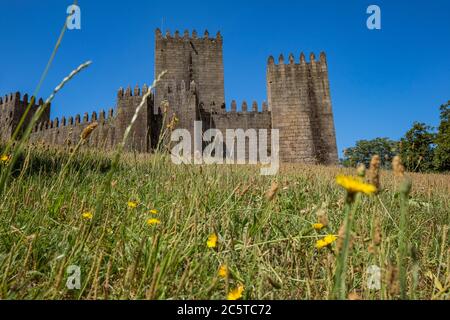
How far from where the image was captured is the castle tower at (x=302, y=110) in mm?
20125

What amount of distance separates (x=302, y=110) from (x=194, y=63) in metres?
10.6

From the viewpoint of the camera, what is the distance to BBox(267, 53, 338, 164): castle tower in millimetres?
20125

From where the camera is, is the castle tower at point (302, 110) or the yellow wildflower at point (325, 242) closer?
the yellow wildflower at point (325, 242)

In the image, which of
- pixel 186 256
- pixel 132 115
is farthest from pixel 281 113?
pixel 186 256

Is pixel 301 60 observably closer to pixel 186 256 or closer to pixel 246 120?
pixel 246 120

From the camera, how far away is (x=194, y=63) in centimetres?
2670

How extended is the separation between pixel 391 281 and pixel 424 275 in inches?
47.9

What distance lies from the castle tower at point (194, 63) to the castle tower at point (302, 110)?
6.82 m

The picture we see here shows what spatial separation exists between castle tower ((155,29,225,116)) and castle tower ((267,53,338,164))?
6823 mm

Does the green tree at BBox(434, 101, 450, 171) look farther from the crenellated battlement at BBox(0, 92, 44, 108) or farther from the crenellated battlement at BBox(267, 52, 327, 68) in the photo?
the crenellated battlement at BBox(0, 92, 44, 108)

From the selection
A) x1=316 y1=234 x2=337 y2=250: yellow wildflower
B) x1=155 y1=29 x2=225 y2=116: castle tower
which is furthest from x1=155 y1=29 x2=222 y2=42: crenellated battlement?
x1=316 y1=234 x2=337 y2=250: yellow wildflower

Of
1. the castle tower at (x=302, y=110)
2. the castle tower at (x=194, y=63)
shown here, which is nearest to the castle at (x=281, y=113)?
the castle tower at (x=302, y=110)

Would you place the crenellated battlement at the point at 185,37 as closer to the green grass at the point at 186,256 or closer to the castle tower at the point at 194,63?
the castle tower at the point at 194,63
